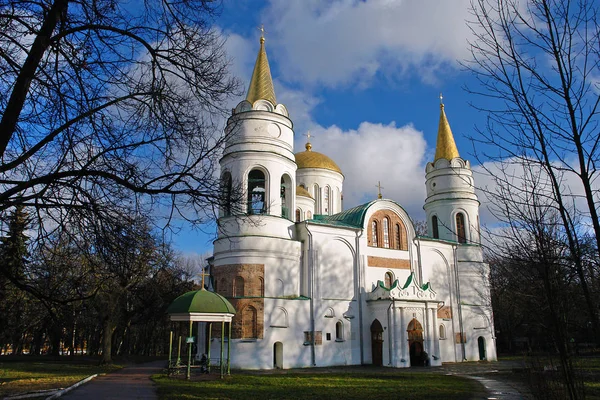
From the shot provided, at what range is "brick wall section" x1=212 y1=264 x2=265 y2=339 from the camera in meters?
24.9

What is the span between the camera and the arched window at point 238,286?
25.7 metres

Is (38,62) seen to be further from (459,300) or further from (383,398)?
(459,300)

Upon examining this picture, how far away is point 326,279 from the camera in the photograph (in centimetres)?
2814

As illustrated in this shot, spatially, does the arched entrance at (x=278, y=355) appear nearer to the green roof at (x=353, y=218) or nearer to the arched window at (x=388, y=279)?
the green roof at (x=353, y=218)

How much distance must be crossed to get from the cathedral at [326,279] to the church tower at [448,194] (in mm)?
1482

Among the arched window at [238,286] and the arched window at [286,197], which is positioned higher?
the arched window at [286,197]

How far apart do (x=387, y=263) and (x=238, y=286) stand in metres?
10.1

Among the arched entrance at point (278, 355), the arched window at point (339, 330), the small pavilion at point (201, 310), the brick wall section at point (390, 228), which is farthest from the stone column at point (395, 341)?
the small pavilion at point (201, 310)

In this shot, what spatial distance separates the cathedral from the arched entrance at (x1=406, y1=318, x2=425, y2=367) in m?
0.06

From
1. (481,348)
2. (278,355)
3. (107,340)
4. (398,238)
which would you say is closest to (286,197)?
(398,238)

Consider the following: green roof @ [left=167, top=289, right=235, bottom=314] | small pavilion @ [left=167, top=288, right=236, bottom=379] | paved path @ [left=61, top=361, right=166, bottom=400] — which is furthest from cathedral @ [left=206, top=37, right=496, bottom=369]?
paved path @ [left=61, top=361, right=166, bottom=400]

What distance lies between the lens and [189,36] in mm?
6914

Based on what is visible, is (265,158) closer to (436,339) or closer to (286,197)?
(286,197)

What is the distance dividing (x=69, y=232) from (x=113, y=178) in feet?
4.41
